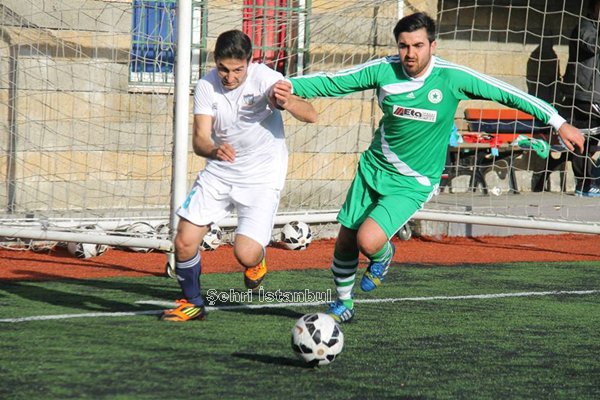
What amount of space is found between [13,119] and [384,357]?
568cm

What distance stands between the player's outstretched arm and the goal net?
2.67 meters

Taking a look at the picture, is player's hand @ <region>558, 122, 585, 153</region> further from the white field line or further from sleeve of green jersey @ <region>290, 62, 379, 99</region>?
the white field line

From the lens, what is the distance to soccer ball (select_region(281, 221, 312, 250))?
37.2 feet

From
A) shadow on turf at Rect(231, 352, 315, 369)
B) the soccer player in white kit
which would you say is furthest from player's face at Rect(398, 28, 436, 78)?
shadow on turf at Rect(231, 352, 315, 369)

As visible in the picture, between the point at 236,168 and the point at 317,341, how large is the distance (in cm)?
184

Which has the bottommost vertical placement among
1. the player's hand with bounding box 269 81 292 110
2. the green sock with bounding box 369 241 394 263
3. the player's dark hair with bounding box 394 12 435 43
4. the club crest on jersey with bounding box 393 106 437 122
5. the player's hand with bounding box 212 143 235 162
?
the green sock with bounding box 369 241 394 263

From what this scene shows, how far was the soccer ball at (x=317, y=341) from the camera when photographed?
5.87 meters

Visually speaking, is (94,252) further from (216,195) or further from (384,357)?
(384,357)

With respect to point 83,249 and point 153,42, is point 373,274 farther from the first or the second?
point 153,42

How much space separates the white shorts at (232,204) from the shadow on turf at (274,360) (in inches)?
51.1

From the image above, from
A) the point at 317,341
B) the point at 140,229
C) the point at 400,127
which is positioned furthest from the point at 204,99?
the point at 140,229

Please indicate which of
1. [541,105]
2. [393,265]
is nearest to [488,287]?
[393,265]

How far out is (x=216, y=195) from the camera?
24.0ft

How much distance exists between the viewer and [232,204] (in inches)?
293
